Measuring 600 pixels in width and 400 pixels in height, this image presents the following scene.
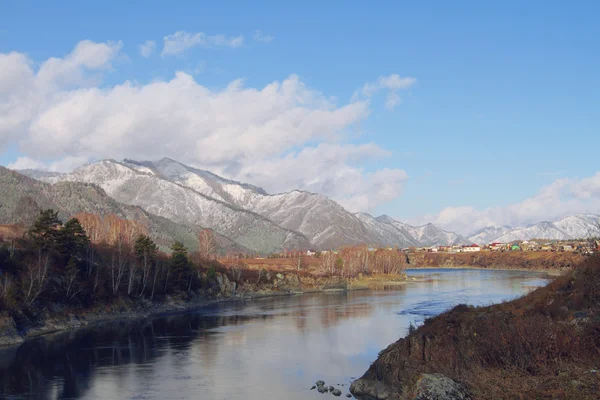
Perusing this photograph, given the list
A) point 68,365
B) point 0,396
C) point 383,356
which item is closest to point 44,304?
point 68,365

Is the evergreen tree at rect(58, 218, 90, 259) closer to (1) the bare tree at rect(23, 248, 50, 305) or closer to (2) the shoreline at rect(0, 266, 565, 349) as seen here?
(1) the bare tree at rect(23, 248, 50, 305)

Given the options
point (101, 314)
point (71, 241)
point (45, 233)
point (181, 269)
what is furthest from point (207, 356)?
point (181, 269)

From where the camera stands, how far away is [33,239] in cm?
8562

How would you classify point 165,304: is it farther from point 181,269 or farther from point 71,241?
point 71,241

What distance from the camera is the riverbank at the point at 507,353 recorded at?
2539 centimetres

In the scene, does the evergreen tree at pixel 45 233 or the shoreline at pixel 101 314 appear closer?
the shoreline at pixel 101 314

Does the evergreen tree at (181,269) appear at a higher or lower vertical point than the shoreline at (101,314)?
higher

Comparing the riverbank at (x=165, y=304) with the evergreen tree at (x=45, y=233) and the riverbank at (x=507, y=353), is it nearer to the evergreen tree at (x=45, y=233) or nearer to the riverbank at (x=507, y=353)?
the evergreen tree at (x=45, y=233)

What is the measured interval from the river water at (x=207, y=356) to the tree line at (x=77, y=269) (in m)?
8.20

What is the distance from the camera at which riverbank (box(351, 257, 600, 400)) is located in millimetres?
25391

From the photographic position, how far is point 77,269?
8319cm

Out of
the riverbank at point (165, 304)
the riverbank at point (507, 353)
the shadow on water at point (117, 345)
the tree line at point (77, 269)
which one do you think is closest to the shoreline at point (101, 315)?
the riverbank at point (165, 304)

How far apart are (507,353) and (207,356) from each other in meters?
34.3

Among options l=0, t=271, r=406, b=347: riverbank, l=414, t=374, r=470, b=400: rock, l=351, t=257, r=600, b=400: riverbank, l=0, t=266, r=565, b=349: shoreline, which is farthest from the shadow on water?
l=414, t=374, r=470, b=400: rock
